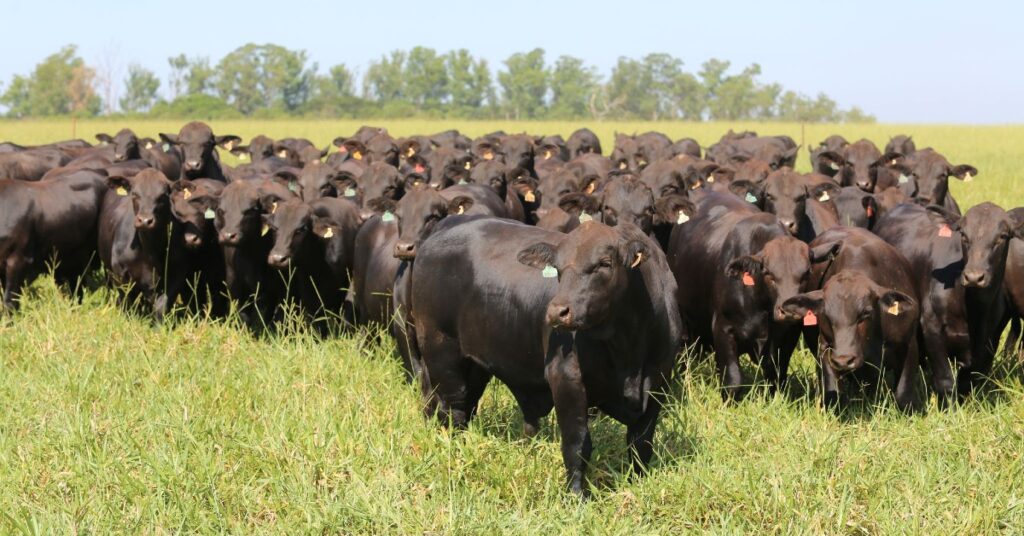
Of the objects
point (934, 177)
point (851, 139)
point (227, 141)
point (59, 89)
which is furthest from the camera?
point (59, 89)

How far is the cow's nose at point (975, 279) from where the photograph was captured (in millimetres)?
6895

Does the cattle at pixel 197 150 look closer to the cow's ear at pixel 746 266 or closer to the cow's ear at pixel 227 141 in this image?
the cow's ear at pixel 227 141

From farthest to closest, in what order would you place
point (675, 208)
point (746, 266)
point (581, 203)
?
point (675, 208) → point (581, 203) → point (746, 266)

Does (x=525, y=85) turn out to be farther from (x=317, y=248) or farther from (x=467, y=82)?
(x=317, y=248)

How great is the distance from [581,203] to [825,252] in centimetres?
185

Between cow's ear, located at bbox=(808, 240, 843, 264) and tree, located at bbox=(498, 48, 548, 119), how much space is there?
83.7m

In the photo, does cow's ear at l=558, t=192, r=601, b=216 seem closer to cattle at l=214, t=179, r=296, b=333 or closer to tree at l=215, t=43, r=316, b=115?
cattle at l=214, t=179, r=296, b=333

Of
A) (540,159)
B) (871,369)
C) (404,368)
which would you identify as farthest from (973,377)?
(540,159)

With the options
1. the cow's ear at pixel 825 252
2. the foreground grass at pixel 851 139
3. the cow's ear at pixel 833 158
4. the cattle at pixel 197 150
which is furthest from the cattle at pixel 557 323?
the foreground grass at pixel 851 139

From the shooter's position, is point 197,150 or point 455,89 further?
point 455,89

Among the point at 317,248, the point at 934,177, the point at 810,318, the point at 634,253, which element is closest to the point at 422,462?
the point at 634,253

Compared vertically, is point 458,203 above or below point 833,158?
below

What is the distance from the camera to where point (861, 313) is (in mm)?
6492

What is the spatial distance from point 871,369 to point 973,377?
109cm
